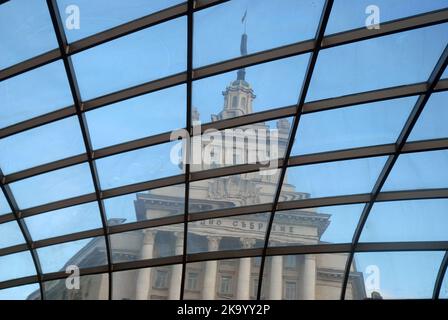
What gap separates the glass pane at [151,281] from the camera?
3219 cm

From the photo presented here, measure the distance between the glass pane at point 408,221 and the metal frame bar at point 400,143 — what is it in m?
0.35

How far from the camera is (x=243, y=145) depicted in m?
25.0

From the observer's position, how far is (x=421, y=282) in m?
31.3

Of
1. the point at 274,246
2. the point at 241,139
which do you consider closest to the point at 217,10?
the point at 241,139

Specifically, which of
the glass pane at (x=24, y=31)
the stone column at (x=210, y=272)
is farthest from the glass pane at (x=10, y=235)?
the glass pane at (x=24, y=31)

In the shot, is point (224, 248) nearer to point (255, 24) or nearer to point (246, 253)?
point (246, 253)

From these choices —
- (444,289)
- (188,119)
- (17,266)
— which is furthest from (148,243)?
(444,289)

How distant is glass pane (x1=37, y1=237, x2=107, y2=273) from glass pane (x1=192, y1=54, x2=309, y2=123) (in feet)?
38.6

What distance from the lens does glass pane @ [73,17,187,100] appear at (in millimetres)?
20359

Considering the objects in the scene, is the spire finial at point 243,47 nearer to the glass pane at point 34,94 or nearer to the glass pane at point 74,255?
the glass pane at point 34,94
